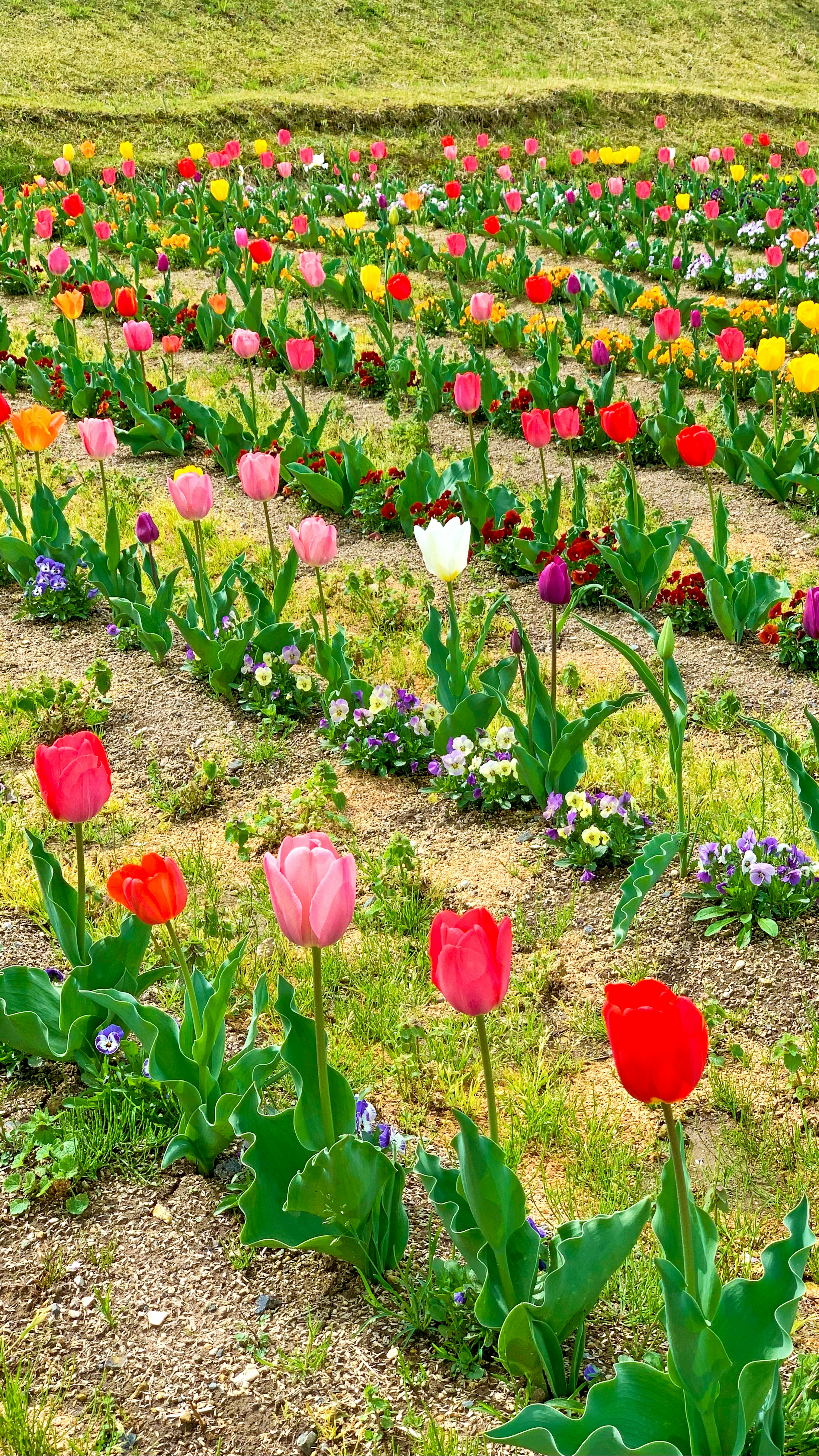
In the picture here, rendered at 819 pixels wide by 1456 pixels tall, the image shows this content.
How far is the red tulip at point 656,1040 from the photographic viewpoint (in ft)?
5.13

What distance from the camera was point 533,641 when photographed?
16.5 ft

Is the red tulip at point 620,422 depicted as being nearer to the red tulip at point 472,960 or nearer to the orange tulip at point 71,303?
the red tulip at point 472,960

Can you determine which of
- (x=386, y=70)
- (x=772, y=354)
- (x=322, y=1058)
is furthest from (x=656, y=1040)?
(x=386, y=70)

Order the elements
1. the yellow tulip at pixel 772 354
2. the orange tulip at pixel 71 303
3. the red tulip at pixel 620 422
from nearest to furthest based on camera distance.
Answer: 1. the red tulip at pixel 620 422
2. the yellow tulip at pixel 772 354
3. the orange tulip at pixel 71 303

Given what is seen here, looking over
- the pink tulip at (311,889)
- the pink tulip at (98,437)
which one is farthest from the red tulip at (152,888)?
the pink tulip at (98,437)

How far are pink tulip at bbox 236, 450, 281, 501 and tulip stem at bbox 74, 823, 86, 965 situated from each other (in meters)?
1.75

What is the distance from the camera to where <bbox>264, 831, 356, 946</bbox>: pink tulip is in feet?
5.97

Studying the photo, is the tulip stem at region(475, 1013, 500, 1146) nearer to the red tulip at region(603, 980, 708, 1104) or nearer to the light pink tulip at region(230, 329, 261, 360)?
the red tulip at region(603, 980, 708, 1104)

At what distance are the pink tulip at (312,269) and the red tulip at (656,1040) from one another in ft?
20.2

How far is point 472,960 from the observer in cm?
177

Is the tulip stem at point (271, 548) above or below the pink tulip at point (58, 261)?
below

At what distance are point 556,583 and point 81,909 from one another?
1433 millimetres

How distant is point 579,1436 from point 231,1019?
1.58 meters

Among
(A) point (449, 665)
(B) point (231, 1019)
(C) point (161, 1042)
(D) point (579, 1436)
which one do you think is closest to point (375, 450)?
(A) point (449, 665)
